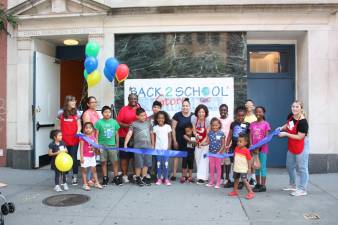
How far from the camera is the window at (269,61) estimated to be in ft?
31.8

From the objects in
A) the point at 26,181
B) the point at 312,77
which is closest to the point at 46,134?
the point at 26,181

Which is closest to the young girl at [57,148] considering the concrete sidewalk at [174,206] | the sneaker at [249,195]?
the concrete sidewalk at [174,206]

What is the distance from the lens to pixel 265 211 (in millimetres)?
5652

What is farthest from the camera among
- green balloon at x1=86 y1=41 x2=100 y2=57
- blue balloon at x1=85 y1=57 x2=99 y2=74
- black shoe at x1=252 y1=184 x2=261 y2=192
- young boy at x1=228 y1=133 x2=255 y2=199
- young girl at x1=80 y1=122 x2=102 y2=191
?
green balloon at x1=86 y1=41 x2=100 y2=57

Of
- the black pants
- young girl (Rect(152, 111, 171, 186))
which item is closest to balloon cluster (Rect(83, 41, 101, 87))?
young girl (Rect(152, 111, 171, 186))

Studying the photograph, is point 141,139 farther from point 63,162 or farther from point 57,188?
point 57,188

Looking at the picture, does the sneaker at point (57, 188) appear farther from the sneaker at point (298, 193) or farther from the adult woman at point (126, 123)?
the sneaker at point (298, 193)

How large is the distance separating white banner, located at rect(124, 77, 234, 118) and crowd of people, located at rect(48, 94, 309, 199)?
1.18 metres

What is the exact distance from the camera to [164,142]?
7.58 m

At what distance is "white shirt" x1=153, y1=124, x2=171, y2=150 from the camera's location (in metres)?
7.58

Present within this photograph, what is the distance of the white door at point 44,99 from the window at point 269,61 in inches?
213

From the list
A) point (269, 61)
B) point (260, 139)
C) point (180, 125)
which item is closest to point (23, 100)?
point (180, 125)

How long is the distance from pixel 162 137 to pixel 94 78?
86.9 inches

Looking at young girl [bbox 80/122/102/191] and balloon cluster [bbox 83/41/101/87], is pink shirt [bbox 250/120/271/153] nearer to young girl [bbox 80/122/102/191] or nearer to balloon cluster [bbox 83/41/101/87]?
young girl [bbox 80/122/102/191]
